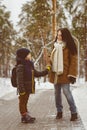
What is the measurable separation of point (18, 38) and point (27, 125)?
2546 inches

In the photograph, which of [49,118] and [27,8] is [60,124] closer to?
[49,118]

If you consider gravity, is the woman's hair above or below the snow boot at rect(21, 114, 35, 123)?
above

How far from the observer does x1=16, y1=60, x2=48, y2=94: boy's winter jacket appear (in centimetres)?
925

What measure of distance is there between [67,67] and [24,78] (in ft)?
3.01

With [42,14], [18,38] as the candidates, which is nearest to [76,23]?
[42,14]

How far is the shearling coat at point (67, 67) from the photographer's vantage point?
30.5 ft

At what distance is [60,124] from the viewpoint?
8.79 meters

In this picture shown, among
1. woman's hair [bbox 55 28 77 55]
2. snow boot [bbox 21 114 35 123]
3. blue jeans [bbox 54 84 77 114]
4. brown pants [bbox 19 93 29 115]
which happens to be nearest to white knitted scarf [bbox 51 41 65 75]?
woman's hair [bbox 55 28 77 55]

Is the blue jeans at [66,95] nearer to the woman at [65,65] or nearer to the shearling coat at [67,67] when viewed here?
the woman at [65,65]

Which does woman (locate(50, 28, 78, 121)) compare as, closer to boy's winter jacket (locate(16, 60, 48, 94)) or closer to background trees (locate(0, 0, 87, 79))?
boy's winter jacket (locate(16, 60, 48, 94))

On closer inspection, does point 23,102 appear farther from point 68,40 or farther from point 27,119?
point 68,40

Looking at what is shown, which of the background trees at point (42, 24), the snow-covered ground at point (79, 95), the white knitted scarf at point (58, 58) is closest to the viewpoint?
the white knitted scarf at point (58, 58)

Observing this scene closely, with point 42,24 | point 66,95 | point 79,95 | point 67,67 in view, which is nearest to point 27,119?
point 66,95

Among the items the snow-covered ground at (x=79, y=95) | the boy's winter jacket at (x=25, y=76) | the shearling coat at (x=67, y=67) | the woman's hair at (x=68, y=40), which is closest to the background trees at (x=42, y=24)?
the snow-covered ground at (x=79, y=95)
